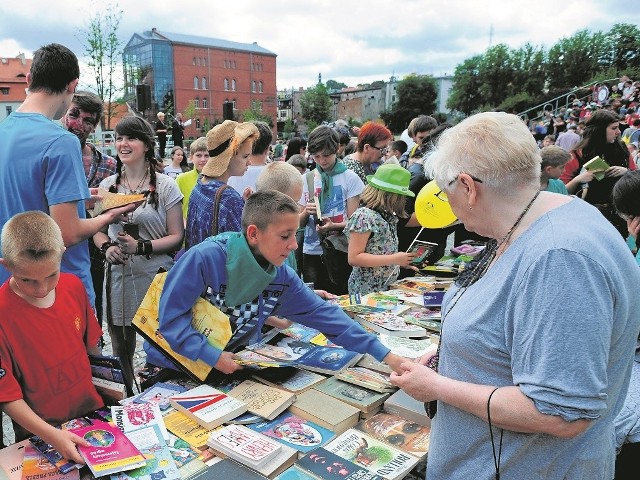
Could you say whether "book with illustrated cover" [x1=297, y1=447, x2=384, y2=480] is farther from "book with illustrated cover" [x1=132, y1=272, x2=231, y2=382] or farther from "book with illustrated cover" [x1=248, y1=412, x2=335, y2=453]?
"book with illustrated cover" [x1=132, y1=272, x2=231, y2=382]

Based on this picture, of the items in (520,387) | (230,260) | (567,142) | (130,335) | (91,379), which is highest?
(567,142)

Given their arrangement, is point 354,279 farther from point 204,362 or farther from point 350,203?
point 204,362

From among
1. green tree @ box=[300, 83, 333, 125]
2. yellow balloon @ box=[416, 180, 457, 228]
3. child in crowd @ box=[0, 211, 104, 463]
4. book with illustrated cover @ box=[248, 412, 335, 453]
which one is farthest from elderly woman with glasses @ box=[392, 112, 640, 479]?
green tree @ box=[300, 83, 333, 125]

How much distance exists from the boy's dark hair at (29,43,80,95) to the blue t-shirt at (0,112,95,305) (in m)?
0.15

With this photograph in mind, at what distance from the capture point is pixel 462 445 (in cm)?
126

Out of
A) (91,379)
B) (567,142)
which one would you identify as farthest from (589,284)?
(567,142)

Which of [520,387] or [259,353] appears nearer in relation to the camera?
[520,387]

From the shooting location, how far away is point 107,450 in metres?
1.39

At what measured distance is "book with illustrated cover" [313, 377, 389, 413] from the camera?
5.61 ft

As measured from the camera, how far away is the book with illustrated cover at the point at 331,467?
1353mm

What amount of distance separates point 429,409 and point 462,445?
0.88 ft

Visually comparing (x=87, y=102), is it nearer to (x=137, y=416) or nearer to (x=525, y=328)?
(x=137, y=416)

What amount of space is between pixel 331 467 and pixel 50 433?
0.85m

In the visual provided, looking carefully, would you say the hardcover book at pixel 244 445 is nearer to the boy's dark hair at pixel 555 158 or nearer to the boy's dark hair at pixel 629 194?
the boy's dark hair at pixel 629 194
